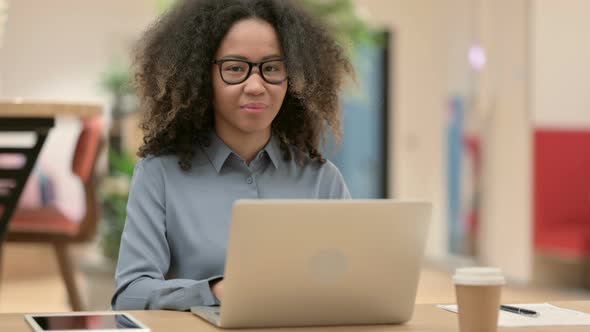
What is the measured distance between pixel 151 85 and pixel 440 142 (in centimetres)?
664

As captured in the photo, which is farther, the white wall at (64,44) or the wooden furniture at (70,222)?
the white wall at (64,44)

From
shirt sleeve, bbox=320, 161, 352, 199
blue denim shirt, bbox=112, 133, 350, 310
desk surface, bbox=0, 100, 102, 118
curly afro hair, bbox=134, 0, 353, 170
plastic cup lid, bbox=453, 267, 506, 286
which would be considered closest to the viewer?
plastic cup lid, bbox=453, 267, 506, 286

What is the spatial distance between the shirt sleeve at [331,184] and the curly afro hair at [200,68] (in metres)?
0.03

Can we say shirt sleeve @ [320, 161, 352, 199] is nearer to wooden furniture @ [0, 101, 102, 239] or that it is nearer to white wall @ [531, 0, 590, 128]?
wooden furniture @ [0, 101, 102, 239]

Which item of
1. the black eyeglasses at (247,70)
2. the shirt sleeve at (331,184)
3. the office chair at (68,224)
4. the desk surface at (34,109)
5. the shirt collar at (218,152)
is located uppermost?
the black eyeglasses at (247,70)

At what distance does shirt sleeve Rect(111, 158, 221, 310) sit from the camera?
154 centimetres

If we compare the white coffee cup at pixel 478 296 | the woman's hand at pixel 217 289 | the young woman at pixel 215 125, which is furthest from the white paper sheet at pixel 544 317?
the young woman at pixel 215 125

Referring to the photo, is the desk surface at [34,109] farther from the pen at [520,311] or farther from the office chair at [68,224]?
the pen at [520,311]

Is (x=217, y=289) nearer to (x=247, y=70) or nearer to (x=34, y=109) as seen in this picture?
(x=247, y=70)

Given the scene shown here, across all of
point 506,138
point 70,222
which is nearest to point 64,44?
point 506,138

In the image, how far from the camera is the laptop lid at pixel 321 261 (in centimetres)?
125

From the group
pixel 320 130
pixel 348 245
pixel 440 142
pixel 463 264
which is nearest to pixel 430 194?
pixel 440 142

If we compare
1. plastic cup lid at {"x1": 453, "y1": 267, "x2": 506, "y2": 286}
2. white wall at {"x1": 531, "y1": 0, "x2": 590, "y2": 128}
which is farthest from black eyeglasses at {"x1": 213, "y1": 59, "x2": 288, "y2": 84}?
white wall at {"x1": 531, "y1": 0, "x2": 590, "y2": 128}

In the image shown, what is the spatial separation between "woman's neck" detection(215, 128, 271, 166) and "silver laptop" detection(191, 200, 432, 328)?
576 mm
